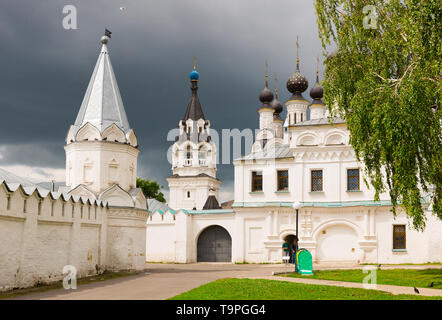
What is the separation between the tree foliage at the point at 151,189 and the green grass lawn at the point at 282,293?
1770 inches

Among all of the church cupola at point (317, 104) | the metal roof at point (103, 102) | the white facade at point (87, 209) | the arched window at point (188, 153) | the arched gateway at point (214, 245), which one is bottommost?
the arched gateway at point (214, 245)

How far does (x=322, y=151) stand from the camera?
92.6 feet

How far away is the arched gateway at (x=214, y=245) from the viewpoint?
30.6 metres

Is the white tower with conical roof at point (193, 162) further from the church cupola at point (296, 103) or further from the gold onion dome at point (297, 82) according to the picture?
the gold onion dome at point (297, 82)

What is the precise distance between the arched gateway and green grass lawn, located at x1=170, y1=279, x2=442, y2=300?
1756 cm

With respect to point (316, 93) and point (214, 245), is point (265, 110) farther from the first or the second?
point (214, 245)

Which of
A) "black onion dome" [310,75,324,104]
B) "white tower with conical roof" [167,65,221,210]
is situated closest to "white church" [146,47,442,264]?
"black onion dome" [310,75,324,104]

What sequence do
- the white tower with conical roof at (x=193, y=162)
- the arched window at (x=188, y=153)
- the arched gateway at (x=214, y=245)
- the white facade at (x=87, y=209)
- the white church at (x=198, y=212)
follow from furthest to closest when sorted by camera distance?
the arched window at (x=188, y=153) < the white tower with conical roof at (x=193, y=162) < the arched gateway at (x=214, y=245) < the white church at (x=198, y=212) < the white facade at (x=87, y=209)

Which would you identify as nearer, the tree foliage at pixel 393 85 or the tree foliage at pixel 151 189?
the tree foliage at pixel 393 85

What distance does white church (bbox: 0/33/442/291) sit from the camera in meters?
13.9

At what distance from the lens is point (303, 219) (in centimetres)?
2786

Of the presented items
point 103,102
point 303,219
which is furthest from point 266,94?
point 103,102

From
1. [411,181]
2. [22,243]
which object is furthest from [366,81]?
[22,243]

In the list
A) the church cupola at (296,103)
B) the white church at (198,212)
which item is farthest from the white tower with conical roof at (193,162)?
the church cupola at (296,103)
